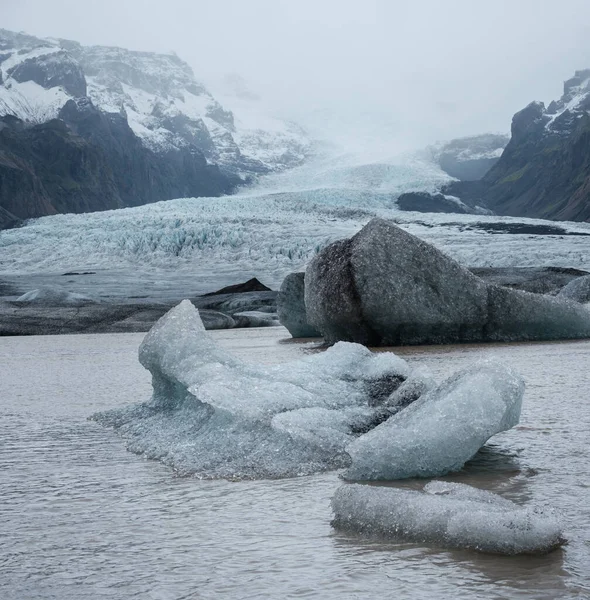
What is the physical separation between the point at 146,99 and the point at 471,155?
54.0 m

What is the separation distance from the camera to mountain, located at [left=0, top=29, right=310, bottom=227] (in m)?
87.1

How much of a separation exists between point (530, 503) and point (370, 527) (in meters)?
0.49

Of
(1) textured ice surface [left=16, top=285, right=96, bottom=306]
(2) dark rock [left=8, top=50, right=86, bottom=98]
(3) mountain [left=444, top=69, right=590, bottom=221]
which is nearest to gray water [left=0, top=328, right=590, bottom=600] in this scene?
(1) textured ice surface [left=16, top=285, right=96, bottom=306]

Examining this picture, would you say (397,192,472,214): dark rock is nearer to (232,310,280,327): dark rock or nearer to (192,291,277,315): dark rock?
(192,291,277,315): dark rock

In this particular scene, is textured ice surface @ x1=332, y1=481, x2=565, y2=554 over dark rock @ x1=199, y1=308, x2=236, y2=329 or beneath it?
over

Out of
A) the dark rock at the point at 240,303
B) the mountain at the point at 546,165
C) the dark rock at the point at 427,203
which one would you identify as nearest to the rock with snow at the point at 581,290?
the dark rock at the point at 240,303

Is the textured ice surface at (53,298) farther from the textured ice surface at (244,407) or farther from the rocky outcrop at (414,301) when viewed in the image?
the textured ice surface at (244,407)

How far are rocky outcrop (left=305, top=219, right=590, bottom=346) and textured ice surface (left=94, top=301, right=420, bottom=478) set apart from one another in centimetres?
425

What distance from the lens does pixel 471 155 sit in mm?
130875

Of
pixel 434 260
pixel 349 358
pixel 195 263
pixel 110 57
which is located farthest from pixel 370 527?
pixel 110 57

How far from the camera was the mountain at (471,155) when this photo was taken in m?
126

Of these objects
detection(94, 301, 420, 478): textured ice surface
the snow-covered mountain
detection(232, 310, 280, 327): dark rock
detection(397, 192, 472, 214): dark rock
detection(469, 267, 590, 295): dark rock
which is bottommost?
detection(232, 310, 280, 327): dark rock

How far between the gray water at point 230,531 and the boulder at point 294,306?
813 cm

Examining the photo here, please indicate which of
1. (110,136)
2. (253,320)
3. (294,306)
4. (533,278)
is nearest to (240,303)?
(253,320)
